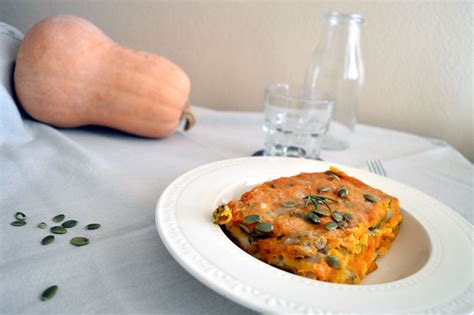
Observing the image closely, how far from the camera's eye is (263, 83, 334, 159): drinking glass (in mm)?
973

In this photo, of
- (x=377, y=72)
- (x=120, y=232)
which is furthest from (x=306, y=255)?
(x=377, y=72)

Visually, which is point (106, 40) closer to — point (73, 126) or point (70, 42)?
point (70, 42)

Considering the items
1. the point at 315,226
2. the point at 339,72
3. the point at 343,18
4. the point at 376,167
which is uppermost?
the point at 343,18

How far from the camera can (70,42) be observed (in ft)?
3.38

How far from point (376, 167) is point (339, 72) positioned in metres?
0.36

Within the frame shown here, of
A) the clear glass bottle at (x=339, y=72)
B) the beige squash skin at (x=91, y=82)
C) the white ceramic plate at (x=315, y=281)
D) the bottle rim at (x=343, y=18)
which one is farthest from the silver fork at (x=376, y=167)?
the beige squash skin at (x=91, y=82)

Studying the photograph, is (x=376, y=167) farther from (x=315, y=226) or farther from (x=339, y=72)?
(x=315, y=226)

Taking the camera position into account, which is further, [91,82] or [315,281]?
[91,82]

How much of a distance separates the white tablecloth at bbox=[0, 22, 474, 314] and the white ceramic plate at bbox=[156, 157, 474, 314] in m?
0.07

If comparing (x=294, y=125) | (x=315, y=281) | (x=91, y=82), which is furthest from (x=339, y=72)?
(x=315, y=281)

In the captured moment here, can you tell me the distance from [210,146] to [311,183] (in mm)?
535

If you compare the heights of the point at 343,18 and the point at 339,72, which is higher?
the point at 343,18

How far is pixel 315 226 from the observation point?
0.51 metres

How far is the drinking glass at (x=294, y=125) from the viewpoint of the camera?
0.97 m
